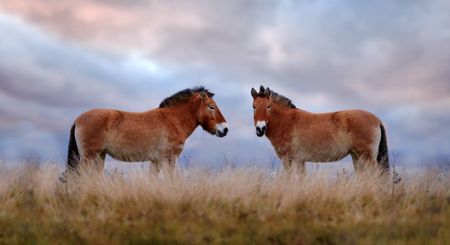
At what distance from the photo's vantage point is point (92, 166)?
1531 centimetres

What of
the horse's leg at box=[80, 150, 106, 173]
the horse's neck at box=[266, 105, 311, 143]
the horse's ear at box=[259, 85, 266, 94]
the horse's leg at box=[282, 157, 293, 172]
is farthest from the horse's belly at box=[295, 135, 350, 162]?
the horse's leg at box=[80, 150, 106, 173]

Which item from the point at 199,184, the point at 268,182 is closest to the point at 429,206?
the point at 268,182

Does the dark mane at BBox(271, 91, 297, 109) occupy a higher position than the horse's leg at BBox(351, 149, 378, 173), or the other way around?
the dark mane at BBox(271, 91, 297, 109)

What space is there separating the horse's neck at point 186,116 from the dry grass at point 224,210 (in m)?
3.17

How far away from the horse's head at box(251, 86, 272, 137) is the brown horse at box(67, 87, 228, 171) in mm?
1126

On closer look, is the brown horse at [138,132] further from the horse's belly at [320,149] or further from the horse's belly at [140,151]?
the horse's belly at [320,149]

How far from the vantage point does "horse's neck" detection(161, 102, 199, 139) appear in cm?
1673

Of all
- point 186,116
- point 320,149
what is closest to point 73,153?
point 186,116

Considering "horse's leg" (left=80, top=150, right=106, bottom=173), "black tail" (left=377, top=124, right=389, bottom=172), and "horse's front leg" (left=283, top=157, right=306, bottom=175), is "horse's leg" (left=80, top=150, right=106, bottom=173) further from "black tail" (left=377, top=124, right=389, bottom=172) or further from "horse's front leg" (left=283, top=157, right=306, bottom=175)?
"black tail" (left=377, top=124, right=389, bottom=172)

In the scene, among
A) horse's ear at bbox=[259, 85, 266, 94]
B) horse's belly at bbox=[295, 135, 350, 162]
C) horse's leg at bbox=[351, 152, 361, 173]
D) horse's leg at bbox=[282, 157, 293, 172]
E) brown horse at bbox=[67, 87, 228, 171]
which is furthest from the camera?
horse's ear at bbox=[259, 85, 266, 94]

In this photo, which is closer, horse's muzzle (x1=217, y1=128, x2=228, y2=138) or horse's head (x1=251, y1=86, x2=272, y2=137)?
horse's head (x1=251, y1=86, x2=272, y2=137)

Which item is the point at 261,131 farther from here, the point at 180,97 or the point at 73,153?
the point at 73,153

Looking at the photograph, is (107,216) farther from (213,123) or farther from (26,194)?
(213,123)

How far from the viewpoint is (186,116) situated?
16.9 meters
